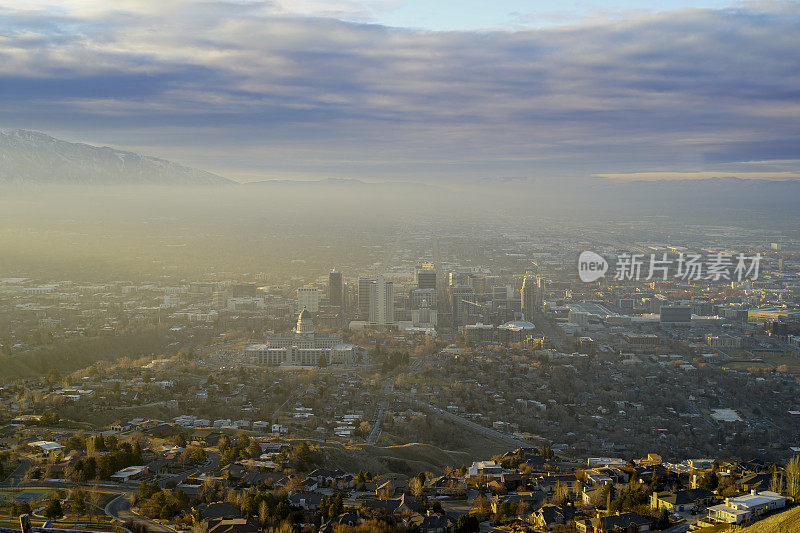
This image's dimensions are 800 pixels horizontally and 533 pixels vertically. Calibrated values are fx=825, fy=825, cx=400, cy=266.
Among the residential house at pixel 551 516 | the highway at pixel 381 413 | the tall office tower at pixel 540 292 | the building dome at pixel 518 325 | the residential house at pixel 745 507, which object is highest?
the tall office tower at pixel 540 292

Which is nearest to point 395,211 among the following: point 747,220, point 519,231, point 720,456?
point 519,231

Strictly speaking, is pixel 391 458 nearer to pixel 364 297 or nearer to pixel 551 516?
pixel 551 516

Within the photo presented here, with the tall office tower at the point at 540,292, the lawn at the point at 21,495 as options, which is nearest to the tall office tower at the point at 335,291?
the tall office tower at the point at 540,292

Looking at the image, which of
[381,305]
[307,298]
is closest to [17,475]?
[381,305]

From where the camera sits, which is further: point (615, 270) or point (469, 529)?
point (615, 270)

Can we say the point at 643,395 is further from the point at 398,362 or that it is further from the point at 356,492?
the point at 356,492

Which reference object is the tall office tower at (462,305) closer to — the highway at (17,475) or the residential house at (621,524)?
the highway at (17,475)
